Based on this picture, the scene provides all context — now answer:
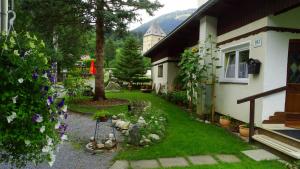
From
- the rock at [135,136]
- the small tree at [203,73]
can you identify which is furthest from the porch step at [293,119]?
the rock at [135,136]

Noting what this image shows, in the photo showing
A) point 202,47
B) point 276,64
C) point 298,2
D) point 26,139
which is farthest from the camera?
point 202,47

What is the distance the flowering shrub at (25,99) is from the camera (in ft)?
7.59

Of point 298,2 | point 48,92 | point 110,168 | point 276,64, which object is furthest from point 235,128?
point 48,92

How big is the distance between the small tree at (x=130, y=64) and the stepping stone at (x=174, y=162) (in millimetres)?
19921

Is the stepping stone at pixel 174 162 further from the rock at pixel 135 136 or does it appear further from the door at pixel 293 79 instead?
the door at pixel 293 79

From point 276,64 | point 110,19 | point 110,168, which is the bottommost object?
point 110,168

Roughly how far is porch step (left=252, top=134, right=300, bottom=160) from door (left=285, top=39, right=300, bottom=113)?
1116mm

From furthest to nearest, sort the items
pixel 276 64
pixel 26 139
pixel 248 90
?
1. pixel 248 90
2. pixel 276 64
3. pixel 26 139

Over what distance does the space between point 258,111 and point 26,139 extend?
16.8ft

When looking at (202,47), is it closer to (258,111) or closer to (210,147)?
(258,111)

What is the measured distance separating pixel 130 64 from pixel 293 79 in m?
19.2

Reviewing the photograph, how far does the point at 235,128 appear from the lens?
276 inches

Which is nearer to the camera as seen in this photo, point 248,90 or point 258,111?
point 258,111

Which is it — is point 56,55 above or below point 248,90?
above
